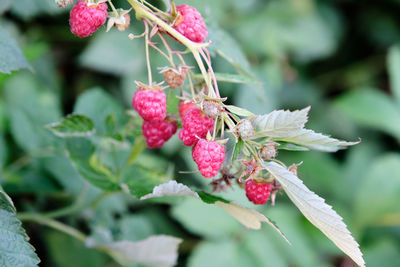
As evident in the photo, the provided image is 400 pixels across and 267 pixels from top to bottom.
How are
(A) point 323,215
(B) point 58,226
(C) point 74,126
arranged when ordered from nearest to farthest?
(A) point 323,215 < (C) point 74,126 < (B) point 58,226

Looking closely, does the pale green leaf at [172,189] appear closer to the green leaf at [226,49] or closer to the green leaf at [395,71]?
the green leaf at [226,49]

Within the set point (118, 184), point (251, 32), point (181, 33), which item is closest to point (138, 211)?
point (118, 184)

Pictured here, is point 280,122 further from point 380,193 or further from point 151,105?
point 380,193

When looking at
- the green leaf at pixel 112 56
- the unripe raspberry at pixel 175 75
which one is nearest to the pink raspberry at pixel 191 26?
the unripe raspberry at pixel 175 75

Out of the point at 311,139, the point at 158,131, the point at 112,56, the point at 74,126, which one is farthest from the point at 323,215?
the point at 112,56

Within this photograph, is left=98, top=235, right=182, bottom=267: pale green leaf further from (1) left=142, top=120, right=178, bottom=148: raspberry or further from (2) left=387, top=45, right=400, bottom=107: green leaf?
(2) left=387, top=45, right=400, bottom=107: green leaf
